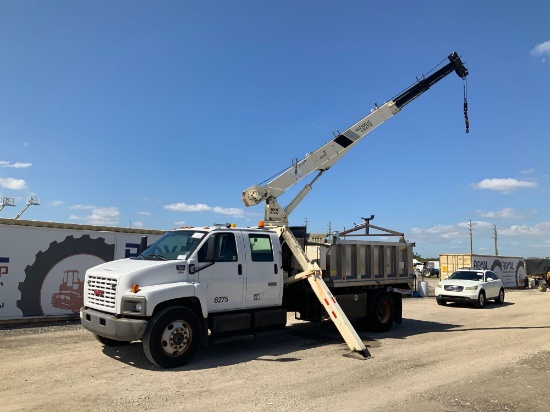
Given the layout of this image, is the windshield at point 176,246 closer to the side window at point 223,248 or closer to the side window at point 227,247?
the side window at point 223,248

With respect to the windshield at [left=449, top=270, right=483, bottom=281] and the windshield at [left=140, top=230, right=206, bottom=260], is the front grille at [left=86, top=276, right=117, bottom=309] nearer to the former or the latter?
the windshield at [left=140, top=230, right=206, bottom=260]

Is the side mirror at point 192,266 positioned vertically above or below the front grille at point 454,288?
above

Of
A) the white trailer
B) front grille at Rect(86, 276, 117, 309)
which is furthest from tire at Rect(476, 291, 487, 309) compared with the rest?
front grille at Rect(86, 276, 117, 309)

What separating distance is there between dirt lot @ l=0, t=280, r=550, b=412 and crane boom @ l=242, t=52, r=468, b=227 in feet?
10.9

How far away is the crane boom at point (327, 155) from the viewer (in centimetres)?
1145

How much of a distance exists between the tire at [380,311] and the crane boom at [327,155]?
2.99 m

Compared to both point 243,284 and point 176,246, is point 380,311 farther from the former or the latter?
point 176,246

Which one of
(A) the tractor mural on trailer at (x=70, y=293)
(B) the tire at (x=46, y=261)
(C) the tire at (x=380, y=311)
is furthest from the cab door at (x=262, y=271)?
(A) the tractor mural on trailer at (x=70, y=293)

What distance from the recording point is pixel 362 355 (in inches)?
324

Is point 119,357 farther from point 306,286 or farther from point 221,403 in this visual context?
point 306,286

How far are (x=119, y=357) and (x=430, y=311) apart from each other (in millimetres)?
12464

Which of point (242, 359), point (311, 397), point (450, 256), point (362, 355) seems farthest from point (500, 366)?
point (450, 256)

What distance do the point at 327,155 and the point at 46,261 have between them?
330 inches

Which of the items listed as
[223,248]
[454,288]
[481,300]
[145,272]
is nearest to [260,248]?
[223,248]
